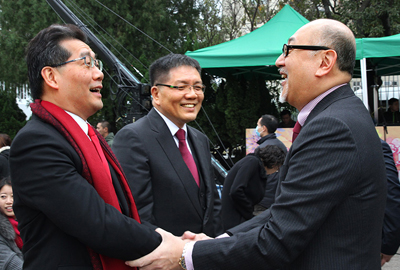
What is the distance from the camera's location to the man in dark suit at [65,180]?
4.88 feet

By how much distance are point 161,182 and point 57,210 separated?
43.1 inches

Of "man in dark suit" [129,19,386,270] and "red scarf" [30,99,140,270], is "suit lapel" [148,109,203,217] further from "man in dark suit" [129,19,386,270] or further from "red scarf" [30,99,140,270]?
"red scarf" [30,99,140,270]

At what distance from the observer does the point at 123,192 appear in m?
1.86

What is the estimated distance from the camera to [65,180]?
149cm

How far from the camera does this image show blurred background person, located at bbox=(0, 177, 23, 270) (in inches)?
104

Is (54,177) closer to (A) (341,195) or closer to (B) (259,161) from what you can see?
(A) (341,195)

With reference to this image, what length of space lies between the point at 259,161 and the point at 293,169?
2806 millimetres

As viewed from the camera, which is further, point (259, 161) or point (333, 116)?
point (259, 161)

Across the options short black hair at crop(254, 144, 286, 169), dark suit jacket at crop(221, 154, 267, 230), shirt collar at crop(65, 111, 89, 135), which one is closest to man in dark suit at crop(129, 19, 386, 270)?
shirt collar at crop(65, 111, 89, 135)

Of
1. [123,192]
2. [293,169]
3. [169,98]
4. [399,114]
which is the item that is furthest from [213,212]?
[399,114]

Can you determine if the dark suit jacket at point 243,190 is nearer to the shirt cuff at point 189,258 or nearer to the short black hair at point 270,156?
the short black hair at point 270,156

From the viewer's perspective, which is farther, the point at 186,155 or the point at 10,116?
the point at 10,116

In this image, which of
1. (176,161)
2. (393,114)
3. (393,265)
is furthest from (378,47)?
(176,161)

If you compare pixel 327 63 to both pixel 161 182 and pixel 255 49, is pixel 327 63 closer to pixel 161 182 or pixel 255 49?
pixel 161 182
